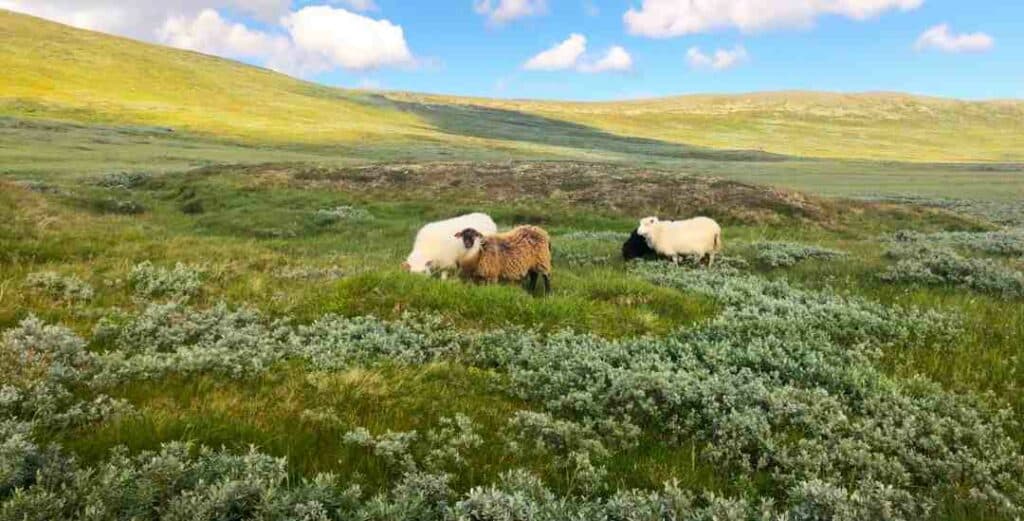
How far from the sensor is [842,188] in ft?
183

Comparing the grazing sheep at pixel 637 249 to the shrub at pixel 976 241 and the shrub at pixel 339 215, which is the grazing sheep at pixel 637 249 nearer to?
the shrub at pixel 976 241

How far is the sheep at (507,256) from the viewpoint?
12430 mm

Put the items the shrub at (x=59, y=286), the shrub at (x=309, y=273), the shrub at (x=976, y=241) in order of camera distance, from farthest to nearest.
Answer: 1. the shrub at (x=976, y=241)
2. the shrub at (x=309, y=273)
3. the shrub at (x=59, y=286)

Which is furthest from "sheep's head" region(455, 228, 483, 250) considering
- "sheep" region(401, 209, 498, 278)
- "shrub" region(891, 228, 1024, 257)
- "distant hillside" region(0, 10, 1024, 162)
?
"distant hillside" region(0, 10, 1024, 162)

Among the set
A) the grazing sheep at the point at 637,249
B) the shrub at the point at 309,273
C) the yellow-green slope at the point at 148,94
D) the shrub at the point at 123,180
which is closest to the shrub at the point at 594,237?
the grazing sheep at the point at 637,249

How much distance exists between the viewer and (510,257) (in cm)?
1270

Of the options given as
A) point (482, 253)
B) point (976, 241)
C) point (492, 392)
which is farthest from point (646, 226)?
point (976, 241)

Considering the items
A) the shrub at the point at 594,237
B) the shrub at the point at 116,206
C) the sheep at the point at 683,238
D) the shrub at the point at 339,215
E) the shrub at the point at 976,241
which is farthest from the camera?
the shrub at the point at 116,206

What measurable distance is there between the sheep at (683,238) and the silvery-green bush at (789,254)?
1324 mm

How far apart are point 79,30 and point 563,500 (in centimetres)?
24447

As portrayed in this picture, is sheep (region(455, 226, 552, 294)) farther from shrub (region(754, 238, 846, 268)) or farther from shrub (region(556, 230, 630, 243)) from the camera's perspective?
shrub (region(556, 230, 630, 243))

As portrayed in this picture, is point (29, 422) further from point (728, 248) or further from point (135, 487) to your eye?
point (728, 248)

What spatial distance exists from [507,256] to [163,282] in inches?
237

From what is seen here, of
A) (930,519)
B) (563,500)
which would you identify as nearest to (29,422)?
(563,500)
